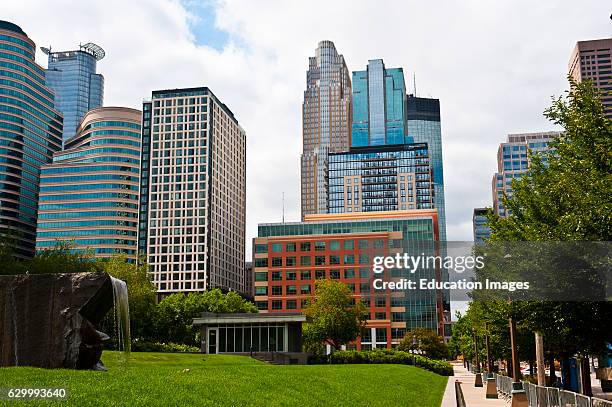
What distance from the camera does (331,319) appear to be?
67.8 m

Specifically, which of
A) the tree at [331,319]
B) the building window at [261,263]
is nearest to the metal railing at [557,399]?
the tree at [331,319]

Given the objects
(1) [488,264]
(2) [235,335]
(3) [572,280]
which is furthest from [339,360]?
(3) [572,280]

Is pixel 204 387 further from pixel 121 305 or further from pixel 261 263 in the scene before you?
pixel 261 263

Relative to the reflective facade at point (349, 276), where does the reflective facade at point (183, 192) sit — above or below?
above

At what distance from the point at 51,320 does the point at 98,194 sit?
155743 mm

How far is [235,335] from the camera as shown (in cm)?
6294

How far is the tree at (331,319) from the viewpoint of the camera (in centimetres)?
6794

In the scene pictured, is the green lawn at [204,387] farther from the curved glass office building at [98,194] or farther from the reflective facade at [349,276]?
the curved glass office building at [98,194]

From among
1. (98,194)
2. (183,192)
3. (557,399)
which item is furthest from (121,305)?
(98,194)

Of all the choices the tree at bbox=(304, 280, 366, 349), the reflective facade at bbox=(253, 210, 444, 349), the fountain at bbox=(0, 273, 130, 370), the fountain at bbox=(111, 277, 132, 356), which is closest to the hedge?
the tree at bbox=(304, 280, 366, 349)

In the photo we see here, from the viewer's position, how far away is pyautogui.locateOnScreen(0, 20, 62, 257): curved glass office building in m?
169

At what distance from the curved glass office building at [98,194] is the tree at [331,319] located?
350 ft

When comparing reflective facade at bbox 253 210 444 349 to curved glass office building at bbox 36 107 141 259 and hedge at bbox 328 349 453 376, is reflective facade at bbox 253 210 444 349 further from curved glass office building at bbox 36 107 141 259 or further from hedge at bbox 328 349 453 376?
curved glass office building at bbox 36 107 141 259

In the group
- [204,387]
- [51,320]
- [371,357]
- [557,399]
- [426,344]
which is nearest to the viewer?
[204,387]
